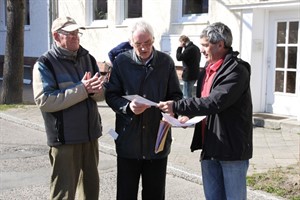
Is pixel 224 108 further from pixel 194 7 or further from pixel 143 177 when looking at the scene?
pixel 194 7

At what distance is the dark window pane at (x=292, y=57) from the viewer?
9086mm

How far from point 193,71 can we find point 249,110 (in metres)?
6.82

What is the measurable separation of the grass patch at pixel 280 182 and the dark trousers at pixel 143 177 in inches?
73.9

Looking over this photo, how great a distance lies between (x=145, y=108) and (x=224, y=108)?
596 mm

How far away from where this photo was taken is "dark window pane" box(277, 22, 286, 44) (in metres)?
9.23

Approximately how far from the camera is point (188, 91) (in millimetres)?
10242

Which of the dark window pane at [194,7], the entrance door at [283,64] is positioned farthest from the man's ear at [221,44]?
the dark window pane at [194,7]

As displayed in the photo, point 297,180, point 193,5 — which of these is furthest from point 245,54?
point 297,180

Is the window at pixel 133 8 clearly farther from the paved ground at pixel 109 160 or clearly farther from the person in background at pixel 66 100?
the person in background at pixel 66 100

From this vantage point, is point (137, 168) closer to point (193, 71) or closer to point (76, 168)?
point (76, 168)

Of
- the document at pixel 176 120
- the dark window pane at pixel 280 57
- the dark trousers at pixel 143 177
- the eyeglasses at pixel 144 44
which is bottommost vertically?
the dark trousers at pixel 143 177

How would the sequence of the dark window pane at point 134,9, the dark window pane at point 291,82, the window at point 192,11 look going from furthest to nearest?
the dark window pane at point 134,9, the window at point 192,11, the dark window pane at point 291,82

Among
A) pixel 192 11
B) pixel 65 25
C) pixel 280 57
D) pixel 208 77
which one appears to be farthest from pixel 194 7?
pixel 208 77

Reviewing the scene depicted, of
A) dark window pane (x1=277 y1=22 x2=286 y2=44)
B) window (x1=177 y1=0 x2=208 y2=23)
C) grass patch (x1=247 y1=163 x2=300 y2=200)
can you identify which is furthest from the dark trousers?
window (x1=177 y1=0 x2=208 y2=23)
